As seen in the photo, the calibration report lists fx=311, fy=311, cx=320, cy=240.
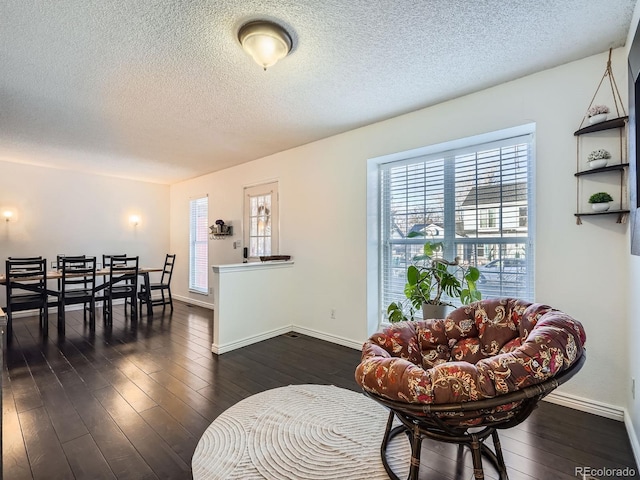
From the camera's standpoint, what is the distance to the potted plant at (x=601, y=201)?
82.6 inches

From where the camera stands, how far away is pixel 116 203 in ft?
20.0

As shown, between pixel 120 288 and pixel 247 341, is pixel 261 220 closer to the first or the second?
pixel 247 341

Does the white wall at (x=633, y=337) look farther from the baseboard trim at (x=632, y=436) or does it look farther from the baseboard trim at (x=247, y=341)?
the baseboard trim at (x=247, y=341)

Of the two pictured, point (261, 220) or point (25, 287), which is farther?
point (261, 220)

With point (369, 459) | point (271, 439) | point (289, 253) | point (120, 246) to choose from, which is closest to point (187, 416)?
point (271, 439)

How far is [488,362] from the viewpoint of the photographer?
1267mm

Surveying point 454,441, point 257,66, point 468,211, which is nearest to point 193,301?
point 257,66

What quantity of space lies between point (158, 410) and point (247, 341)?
58.6 inches

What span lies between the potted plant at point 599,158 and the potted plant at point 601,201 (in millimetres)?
197

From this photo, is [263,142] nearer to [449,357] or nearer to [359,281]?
[359,281]

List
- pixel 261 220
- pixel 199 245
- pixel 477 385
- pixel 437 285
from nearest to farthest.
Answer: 1. pixel 477 385
2. pixel 437 285
3. pixel 261 220
4. pixel 199 245

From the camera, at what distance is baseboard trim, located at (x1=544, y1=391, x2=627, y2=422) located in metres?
2.13

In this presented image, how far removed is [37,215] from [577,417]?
24.4 feet

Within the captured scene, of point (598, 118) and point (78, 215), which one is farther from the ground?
point (598, 118)
